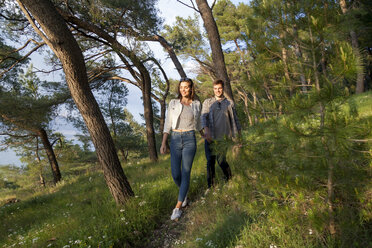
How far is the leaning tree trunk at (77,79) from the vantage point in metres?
3.66

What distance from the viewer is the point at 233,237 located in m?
2.34

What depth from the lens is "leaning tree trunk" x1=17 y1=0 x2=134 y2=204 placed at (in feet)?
12.0

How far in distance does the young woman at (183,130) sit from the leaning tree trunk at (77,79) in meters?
1.34

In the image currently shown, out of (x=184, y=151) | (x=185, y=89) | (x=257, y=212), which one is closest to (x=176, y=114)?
(x=185, y=89)

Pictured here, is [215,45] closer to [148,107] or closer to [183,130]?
[183,130]

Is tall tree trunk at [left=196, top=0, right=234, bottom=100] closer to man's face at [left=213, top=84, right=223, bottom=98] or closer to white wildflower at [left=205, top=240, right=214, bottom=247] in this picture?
man's face at [left=213, top=84, right=223, bottom=98]

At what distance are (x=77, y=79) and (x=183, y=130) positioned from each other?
2.35m

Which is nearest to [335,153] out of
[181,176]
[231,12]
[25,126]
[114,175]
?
[181,176]

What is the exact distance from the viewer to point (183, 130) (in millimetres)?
3412

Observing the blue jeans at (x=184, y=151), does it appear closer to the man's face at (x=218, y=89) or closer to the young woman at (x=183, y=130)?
the young woman at (x=183, y=130)

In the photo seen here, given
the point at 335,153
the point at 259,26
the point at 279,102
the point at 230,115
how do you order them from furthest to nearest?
the point at 230,115 < the point at 259,26 < the point at 279,102 < the point at 335,153

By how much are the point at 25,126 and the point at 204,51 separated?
587 inches

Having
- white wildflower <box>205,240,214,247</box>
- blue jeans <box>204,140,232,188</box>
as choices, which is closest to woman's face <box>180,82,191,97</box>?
blue jeans <box>204,140,232,188</box>

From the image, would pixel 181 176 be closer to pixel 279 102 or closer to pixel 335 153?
pixel 279 102
